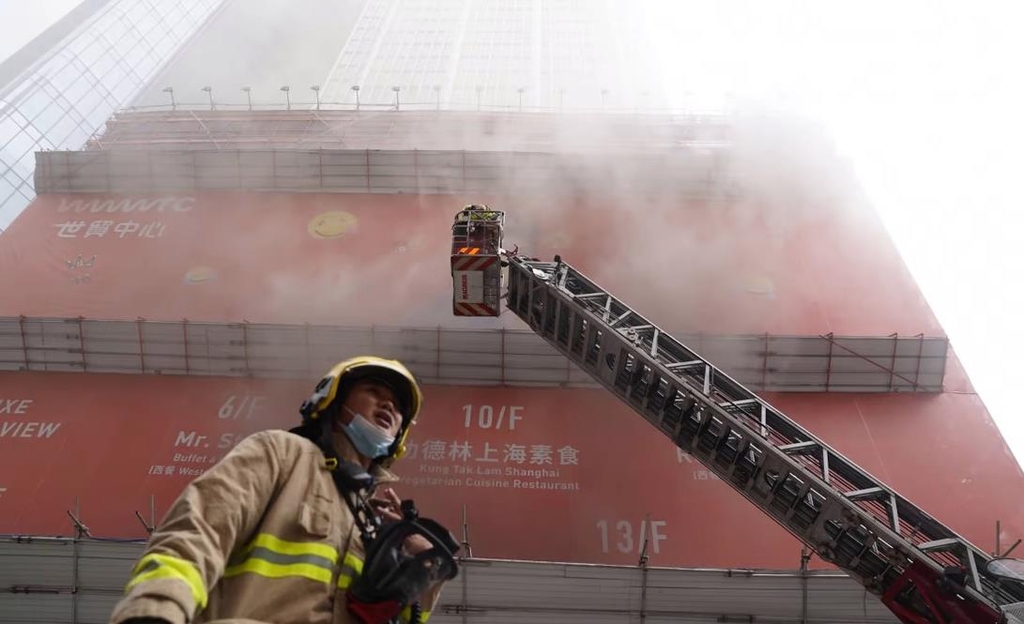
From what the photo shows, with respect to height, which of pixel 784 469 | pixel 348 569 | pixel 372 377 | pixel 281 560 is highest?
pixel 372 377

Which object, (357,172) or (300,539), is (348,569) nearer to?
(300,539)

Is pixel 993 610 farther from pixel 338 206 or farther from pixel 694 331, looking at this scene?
pixel 338 206

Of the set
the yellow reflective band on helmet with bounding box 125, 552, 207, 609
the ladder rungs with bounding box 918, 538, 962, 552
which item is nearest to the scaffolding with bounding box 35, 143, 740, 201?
the ladder rungs with bounding box 918, 538, 962, 552

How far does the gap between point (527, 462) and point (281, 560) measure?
17.1 feet

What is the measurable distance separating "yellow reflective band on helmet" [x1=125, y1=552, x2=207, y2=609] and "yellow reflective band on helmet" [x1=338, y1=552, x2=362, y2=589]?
471 millimetres

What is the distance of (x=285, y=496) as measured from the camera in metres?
1.83

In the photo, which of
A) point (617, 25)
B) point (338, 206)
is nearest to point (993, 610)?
point (338, 206)

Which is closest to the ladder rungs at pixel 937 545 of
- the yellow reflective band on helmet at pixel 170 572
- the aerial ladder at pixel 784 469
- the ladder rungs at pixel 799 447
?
the aerial ladder at pixel 784 469

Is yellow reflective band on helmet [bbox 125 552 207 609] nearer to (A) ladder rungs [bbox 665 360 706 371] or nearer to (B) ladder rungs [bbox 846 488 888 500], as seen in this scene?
(B) ladder rungs [bbox 846 488 888 500]

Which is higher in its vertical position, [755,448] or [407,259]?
[755,448]

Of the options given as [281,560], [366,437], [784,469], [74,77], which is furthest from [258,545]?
[74,77]

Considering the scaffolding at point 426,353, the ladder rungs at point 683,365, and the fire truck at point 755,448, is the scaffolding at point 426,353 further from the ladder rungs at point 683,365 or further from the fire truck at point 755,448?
the ladder rungs at point 683,365

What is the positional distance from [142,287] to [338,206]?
2.72 m

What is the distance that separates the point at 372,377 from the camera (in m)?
2.33
